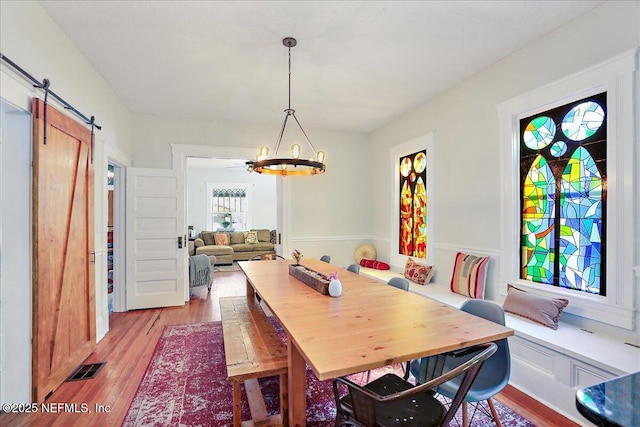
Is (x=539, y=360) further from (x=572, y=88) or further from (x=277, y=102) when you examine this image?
(x=277, y=102)

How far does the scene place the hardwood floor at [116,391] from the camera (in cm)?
202

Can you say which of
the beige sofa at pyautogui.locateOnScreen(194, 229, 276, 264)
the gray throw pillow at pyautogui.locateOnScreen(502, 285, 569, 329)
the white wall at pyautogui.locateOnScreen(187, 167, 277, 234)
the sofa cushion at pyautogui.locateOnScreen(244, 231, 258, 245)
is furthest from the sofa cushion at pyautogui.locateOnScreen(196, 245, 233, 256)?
the gray throw pillow at pyautogui.locateOnScreen(502, 285, 569, 329)

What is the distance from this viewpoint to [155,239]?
4430mm

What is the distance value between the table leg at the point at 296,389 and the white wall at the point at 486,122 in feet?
7.23

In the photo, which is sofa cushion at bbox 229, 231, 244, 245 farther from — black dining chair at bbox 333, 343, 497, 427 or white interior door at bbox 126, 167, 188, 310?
black dining chair at bbox 333, 343, 497, 427

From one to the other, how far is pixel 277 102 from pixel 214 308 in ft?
9.78

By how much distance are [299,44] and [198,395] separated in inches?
116

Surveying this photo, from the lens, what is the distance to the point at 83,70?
2973 mm

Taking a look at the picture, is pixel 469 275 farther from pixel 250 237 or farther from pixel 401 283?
pixel 250 237

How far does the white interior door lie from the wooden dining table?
8.96 ft

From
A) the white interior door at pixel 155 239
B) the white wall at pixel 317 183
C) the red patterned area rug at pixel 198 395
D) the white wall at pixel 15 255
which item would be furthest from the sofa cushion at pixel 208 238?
the white wall at pixel 15 255

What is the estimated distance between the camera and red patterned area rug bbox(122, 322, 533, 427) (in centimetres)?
202

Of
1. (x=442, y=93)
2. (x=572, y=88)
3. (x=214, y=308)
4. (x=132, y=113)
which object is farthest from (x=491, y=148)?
(x=132, y=113)

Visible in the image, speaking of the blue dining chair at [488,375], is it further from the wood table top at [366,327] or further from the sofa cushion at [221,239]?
the sofa cushion at [221,239]
